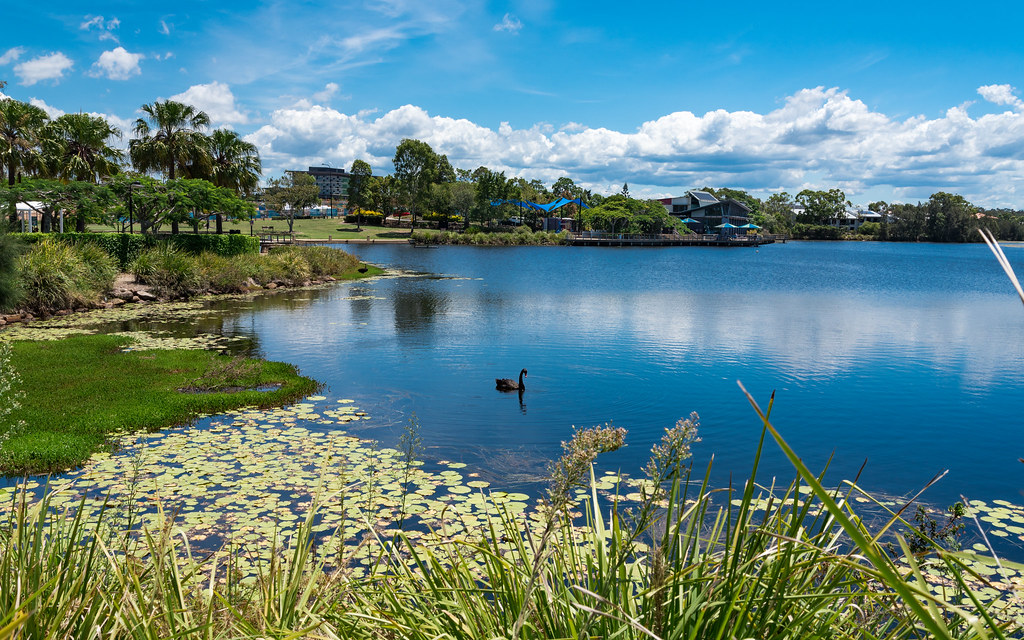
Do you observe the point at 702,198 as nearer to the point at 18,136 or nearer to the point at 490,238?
the point at 490,238

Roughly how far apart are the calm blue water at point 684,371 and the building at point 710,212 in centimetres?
9230

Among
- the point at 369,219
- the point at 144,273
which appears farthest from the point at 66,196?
the point at 369,219

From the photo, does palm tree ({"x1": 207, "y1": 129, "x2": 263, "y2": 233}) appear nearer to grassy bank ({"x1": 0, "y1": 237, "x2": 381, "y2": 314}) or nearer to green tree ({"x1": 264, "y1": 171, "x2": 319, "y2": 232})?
grassy bank ({"x1": 0, "y1": 237, "x2": 381, "y2": 314})

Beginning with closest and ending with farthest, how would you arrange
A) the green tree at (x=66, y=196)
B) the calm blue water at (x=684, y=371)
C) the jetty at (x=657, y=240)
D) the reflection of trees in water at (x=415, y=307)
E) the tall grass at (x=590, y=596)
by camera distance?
the tall grass at (x=590, y=596), the calm blue water at (x=684, y=371), the reflection of trees in water at (x=415, y=307), the green tree at (x=66, y=196), the jetty at (x=657, y=240)

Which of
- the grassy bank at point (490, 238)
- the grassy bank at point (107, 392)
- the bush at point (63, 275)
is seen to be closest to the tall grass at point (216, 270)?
the bush at point (63, 275)

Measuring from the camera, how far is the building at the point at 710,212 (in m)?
125

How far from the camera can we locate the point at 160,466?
30.0 feet

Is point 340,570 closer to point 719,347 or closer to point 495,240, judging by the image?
point 719,347

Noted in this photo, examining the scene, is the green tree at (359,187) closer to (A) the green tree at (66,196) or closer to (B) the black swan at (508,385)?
(A) the green tree at (66,196)

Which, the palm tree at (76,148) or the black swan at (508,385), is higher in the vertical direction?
the palm tree at (76,148)

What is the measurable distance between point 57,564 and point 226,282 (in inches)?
1159

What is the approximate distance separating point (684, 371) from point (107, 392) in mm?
12955

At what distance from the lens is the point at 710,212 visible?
419 feet

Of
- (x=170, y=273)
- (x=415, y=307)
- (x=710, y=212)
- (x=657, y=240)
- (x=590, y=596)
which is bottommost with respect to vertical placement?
(x=415, y=307)
